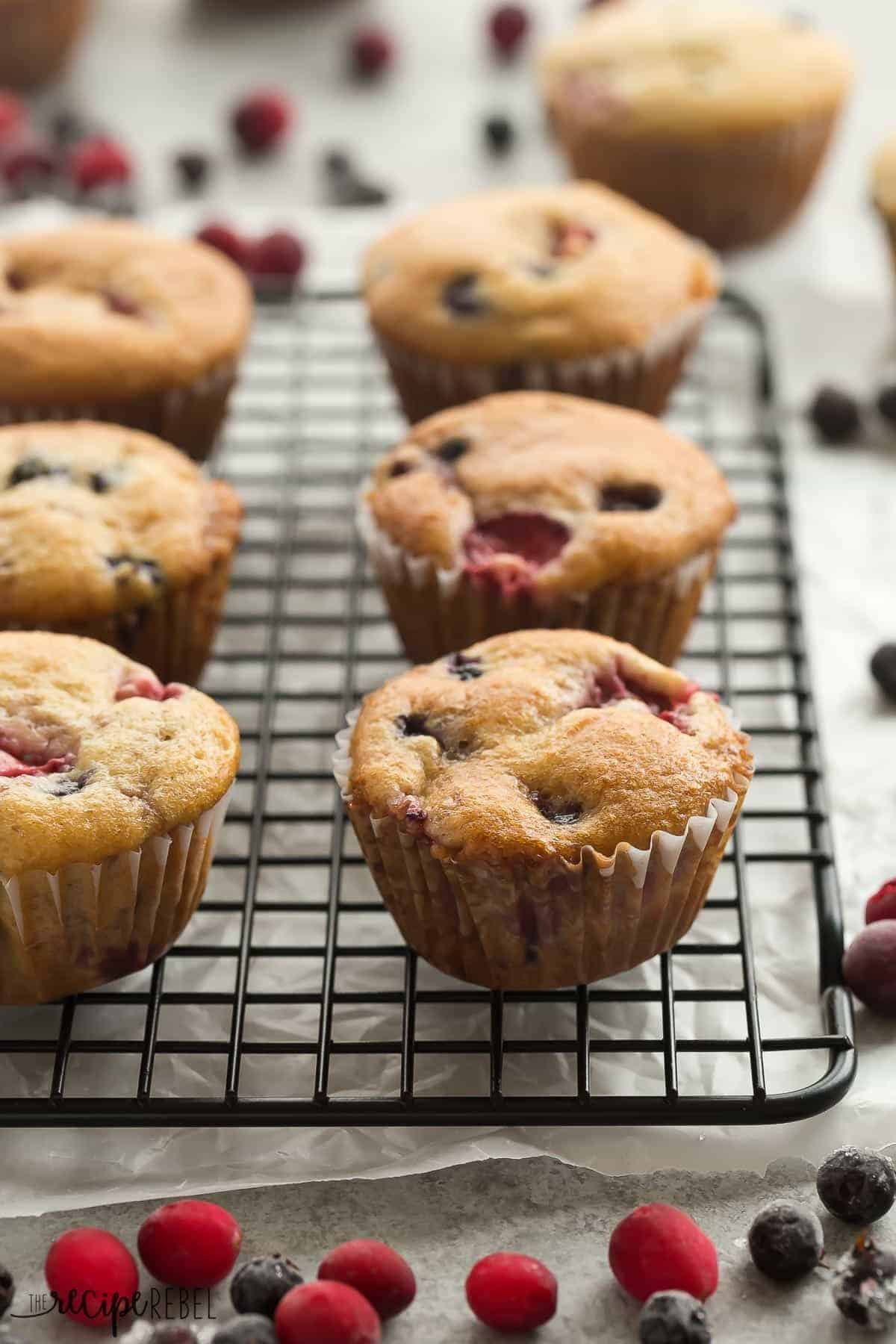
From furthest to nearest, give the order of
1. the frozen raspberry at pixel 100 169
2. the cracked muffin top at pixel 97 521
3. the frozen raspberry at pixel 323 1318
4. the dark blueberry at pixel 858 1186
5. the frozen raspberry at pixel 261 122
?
1. the frozen raspberry at pixel 261 122
2. the frozen raspberry at pixel 100 169
3. the cracked muffin top at pixel 97 521
4. the dark blueberry at pixel 858 1186
5. the frozen raspberry at pixel 323 1318

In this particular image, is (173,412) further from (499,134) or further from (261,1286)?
(499,134)

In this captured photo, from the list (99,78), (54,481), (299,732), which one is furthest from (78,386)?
(99,78)

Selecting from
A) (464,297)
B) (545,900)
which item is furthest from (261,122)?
(545,900)

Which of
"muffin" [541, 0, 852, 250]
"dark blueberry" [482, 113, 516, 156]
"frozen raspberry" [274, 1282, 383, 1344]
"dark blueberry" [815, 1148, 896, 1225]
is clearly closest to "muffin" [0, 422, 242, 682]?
"frozen raspberry" [274, 1282, 383, 1344]

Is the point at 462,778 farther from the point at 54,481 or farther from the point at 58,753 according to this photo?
the point at 54,481

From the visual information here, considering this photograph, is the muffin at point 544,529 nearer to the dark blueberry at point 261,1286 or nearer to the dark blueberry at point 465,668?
the dark blueberry at point 465,668

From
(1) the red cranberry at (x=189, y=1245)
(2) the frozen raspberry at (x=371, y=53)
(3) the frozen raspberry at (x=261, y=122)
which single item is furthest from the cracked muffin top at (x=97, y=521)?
(2) the frozen raspberry at (x=371, y=53)
